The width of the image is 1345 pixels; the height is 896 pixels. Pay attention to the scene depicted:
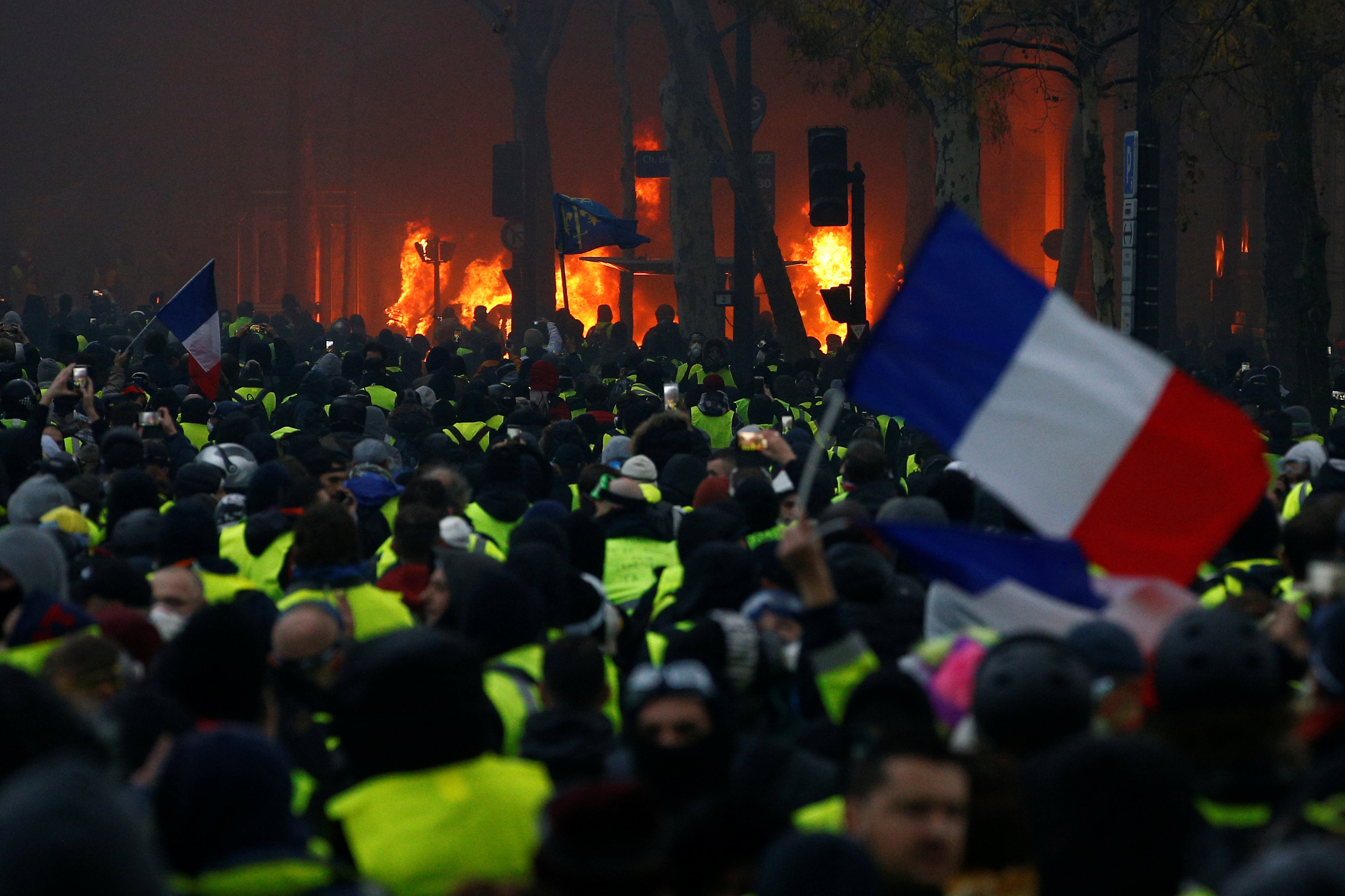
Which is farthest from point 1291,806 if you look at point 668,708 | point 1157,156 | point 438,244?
point 438,244

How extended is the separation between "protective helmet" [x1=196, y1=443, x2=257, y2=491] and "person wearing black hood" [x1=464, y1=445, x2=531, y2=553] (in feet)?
4.01

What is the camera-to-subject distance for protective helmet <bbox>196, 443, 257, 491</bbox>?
8.38 metres

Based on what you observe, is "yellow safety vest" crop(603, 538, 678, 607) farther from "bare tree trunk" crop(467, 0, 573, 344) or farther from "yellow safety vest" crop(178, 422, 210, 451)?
"bare tree trunk" crop(467, 0, 573, 344)

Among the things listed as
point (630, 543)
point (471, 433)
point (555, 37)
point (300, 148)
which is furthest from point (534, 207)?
point (630, 543)

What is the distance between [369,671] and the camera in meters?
3.62

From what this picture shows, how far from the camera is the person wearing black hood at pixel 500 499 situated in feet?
25.0

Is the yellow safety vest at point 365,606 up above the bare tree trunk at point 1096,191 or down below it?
below

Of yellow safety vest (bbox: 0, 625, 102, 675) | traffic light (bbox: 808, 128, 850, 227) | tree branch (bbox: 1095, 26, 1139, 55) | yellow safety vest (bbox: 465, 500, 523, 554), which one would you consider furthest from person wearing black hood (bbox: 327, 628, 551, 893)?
traffic light (bbox: 808, 128, 850, 227)

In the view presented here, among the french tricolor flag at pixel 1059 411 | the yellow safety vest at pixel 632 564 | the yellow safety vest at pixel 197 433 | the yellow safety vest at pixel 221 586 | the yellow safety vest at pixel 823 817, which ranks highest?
the french tricolor flag at pixel 1059 411

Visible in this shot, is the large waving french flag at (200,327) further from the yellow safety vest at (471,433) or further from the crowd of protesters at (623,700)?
the crowd of protesters at (623,700)

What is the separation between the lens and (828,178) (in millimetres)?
15742

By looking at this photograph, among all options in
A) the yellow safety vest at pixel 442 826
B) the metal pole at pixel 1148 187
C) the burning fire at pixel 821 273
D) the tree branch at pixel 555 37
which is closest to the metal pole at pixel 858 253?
the metal pole at pixel 1148 187

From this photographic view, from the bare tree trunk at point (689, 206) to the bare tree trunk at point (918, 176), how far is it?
46.1 feet

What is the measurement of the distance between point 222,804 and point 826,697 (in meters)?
1.81
